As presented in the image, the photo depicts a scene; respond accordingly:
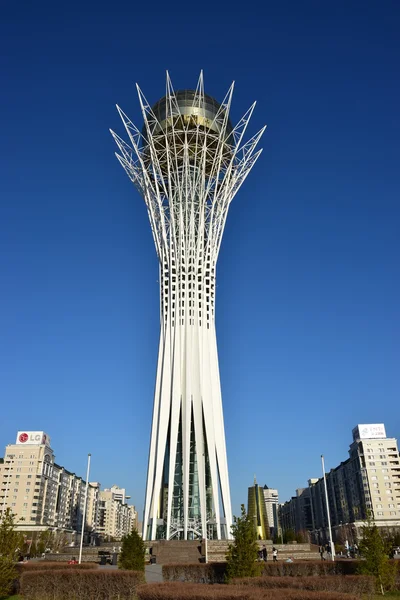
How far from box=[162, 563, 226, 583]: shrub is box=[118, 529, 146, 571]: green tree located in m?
2.33

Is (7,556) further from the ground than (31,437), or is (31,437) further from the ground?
(31,437)

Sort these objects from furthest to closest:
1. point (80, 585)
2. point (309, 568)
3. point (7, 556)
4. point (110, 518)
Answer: point (110, 518) → point (309, 568) → point (7, 556) → point (80, 585)

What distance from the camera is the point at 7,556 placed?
16.9 metres

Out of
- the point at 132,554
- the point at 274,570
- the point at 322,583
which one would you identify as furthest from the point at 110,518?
the point at 322,583

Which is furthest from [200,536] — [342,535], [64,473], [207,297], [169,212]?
[64,473]

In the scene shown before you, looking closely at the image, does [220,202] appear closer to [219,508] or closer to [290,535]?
[219,508]

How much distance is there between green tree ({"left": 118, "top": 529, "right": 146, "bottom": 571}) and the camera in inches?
892

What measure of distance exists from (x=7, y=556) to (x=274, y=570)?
370 inches

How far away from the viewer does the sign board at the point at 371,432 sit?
90.9 meters

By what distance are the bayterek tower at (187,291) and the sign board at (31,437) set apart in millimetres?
58154

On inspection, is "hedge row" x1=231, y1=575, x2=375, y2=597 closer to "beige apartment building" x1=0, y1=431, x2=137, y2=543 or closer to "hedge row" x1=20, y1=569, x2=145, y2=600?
"hedge row" x1=20, y1=569, x2=145, y2=600

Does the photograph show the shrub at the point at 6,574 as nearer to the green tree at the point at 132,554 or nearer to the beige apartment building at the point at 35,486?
the green tree at the point at 132,554

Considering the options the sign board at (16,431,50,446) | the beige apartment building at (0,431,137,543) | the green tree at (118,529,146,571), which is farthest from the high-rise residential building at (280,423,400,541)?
the green tree at (118,529,146,571)

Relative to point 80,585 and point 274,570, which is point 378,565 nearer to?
point 274,570
